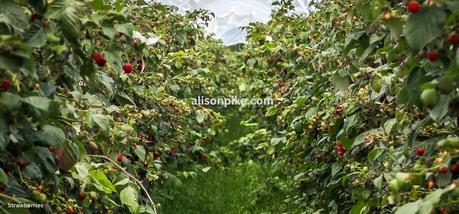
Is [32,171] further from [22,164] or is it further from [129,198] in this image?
[129,198]

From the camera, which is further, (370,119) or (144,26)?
(144,26)

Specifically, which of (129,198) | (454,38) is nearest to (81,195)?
(129,198)

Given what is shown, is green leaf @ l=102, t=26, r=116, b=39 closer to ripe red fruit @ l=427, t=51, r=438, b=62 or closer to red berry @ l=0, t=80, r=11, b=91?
red berry @ l=0, t=80, r=11, b=91

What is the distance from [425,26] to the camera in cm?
162

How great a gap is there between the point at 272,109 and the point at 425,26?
12.3ft

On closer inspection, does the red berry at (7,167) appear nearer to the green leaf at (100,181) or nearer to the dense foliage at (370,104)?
the green leaf at (100,181)

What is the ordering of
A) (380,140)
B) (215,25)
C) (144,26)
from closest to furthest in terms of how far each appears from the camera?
(380,140) → (144,26) → (215,25)

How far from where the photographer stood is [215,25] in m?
11.5

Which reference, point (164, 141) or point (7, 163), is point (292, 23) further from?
point (7, 163)

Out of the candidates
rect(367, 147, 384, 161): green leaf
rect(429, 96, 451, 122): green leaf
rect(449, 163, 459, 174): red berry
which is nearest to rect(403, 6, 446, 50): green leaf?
rect(429, 96, 451, 122): green leaf

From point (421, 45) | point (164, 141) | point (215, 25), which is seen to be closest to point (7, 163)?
point (421, 45)

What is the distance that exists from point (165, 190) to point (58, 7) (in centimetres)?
424

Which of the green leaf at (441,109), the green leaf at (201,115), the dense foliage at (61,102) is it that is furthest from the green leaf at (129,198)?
the green leaf at (201,115)

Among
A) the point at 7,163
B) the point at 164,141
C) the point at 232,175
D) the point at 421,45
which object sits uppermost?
the point at 421,45
